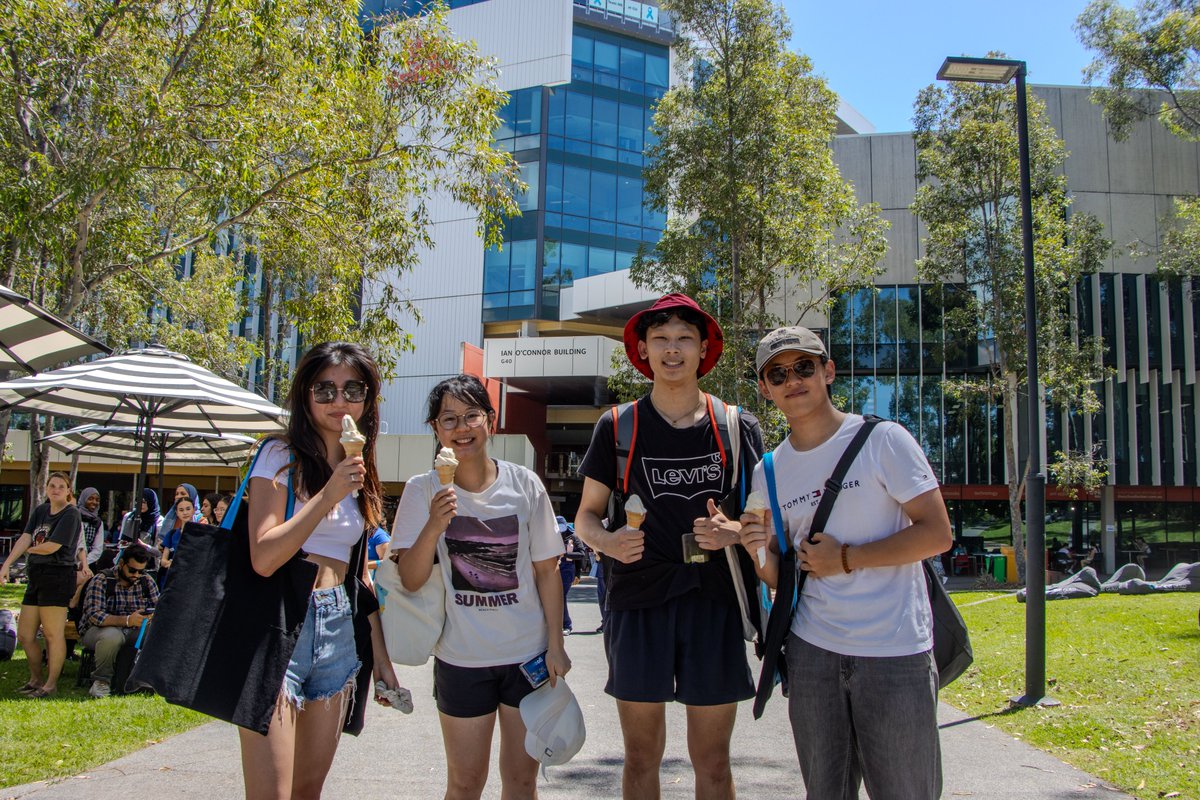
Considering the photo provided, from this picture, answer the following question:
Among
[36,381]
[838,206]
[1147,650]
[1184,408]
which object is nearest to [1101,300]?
[1184,408]

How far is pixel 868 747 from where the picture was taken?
2750 mm

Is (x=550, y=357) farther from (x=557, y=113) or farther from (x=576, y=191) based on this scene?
(x=557, y=113)

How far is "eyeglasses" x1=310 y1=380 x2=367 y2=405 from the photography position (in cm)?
299

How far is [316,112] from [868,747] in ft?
33.2

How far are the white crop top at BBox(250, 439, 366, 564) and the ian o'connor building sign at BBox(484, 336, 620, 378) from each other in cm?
2972

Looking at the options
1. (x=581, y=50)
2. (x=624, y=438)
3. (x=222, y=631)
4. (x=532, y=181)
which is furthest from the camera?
(x=581, y=50)

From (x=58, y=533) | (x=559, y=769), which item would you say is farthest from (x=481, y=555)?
(x=58, y=533)

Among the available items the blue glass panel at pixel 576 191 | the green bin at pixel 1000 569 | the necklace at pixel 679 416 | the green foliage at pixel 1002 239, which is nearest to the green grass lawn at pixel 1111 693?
the necklace at pixel 679 416

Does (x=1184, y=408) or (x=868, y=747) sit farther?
(x=1184, y=408)

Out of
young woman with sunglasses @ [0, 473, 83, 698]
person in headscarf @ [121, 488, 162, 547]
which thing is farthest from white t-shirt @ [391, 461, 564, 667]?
person in headscarf @ [121, 488, 162, 547]

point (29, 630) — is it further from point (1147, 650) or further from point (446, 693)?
point (1147, 650)

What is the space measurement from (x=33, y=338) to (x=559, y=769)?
→ 5460mm

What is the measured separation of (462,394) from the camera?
3.26 m

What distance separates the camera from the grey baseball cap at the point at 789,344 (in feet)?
9.85
